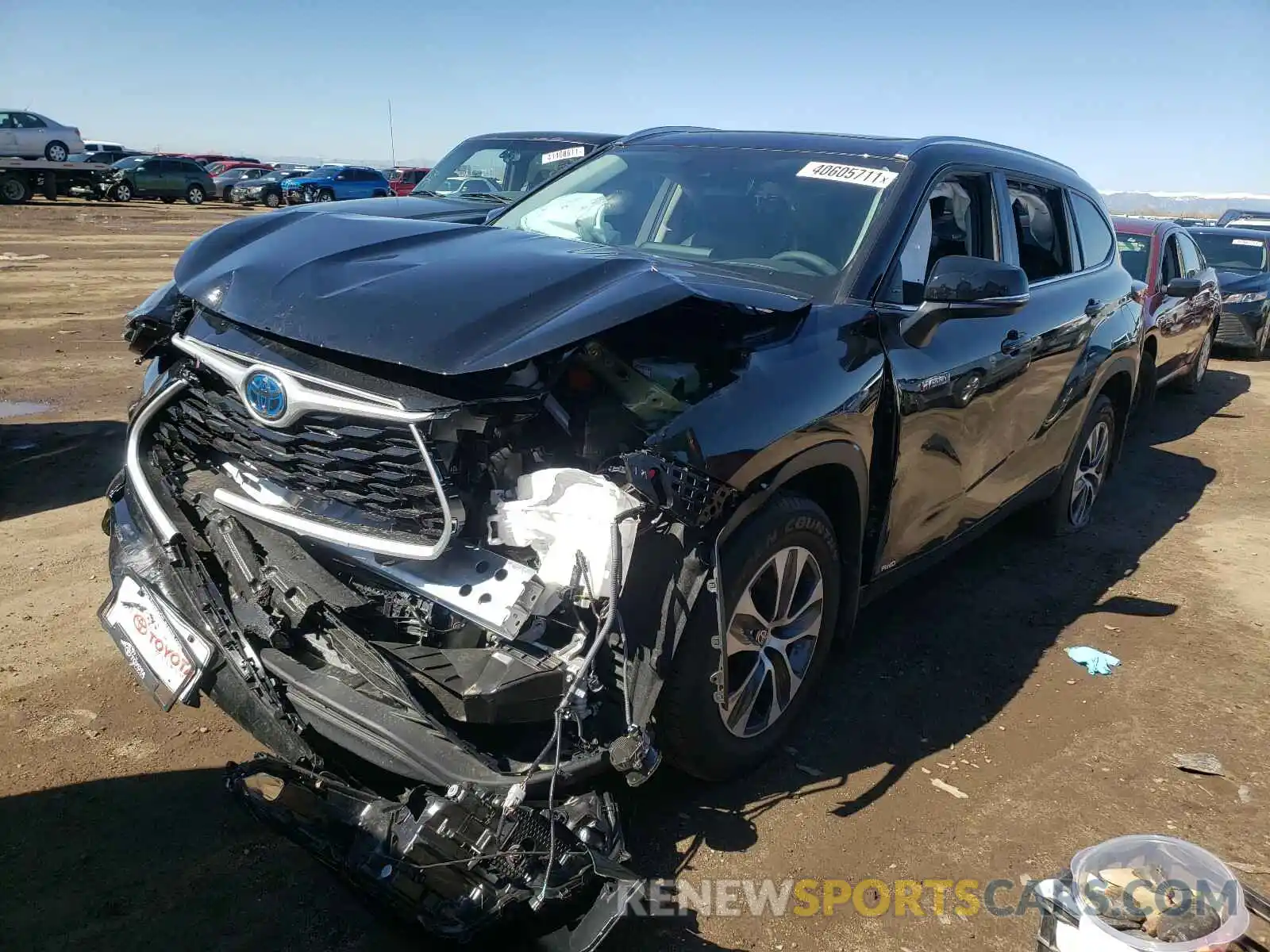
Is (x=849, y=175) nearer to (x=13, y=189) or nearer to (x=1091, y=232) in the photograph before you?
(x=1091, y=232)

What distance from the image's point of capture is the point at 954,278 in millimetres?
3340


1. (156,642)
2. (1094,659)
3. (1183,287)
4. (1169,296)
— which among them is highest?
(1183,287)

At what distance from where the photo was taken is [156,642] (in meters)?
2.88

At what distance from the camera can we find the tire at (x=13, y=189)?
28.0 metres

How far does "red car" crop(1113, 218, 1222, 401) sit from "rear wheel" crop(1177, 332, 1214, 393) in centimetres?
2

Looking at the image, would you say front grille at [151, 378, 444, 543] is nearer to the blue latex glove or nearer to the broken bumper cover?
the broken bumper cover

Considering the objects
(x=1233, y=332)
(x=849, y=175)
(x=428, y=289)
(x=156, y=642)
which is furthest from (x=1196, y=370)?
(x=156, y=642)

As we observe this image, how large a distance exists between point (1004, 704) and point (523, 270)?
259 centimetres

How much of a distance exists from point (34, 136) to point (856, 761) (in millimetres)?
32211

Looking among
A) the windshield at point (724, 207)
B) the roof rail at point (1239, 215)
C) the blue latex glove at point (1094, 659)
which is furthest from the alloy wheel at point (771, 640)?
the roof rail at point (1239, 215)

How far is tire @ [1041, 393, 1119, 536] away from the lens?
5.39 metres

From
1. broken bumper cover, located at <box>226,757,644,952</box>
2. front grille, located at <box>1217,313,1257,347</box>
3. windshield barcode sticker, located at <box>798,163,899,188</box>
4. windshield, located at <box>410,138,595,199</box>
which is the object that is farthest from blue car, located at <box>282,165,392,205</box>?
broken bumper cover, located at <box>226,757,644,952</box>

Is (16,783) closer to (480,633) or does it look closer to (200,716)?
(200,716)

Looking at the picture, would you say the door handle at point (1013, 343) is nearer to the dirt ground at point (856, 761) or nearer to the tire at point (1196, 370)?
the dirt ground at point (856, 761)
